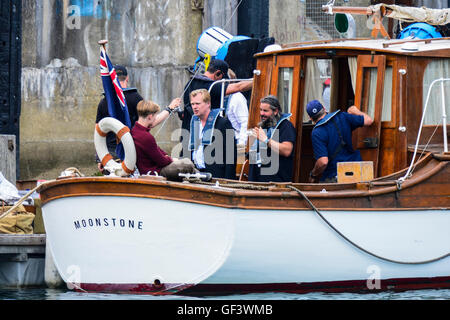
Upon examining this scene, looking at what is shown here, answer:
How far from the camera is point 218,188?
9.38 metres

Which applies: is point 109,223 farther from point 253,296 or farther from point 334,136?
point 334,136

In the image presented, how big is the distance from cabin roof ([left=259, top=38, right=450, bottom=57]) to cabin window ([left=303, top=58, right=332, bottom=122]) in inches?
8.8

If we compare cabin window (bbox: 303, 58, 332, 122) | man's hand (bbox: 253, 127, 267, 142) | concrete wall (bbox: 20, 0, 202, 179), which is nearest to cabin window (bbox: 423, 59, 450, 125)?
cabin window (bbox: 303, 58, 332, 122)

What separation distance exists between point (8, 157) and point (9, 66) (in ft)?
3.42

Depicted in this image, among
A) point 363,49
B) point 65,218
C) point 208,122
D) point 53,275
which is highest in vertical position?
point 363,49

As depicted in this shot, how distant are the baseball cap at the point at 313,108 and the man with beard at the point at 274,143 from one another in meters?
0.22

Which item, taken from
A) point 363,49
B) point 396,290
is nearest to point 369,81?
point 363,49

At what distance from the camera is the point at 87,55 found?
57.1 feet

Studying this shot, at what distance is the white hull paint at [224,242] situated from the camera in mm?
9352

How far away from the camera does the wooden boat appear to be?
9359 millimetres

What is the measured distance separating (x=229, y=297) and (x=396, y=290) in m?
1.67

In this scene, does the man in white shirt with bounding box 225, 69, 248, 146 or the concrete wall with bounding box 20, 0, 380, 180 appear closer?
the man in white shirt with bounding box 225, 69, 248, 146

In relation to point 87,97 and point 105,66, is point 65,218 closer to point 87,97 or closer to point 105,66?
point 105,66

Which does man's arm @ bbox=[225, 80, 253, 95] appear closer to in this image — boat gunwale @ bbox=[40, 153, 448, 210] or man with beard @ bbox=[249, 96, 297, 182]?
man with beard @ bbox=[249, 96, 297, 182]
